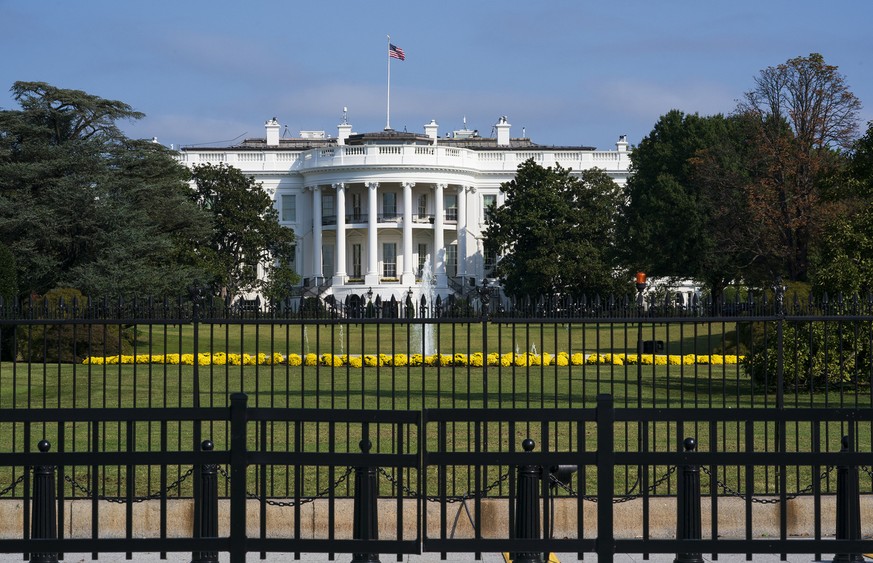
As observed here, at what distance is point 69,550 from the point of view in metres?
6.32

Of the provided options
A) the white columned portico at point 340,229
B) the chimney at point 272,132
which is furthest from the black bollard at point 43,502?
the chimney at point 272,132

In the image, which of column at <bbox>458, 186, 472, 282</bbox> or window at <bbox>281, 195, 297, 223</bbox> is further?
window at <bbox>281, 195, 297, 223</bbox>

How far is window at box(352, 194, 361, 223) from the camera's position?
7535cm

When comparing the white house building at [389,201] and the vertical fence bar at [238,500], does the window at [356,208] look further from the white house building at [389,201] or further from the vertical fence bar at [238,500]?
the vertical fence bar at [238,500]

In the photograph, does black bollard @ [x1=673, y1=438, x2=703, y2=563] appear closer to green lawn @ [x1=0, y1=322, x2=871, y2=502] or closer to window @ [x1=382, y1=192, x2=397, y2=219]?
green lawn @ [x1=0, y1=322, x2=871, y2=502]

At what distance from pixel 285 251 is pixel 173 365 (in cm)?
3139

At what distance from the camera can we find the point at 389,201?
2968 inches

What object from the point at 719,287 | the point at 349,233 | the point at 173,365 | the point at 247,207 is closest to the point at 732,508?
the point at 173,365

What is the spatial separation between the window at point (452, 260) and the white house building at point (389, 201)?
61 mm

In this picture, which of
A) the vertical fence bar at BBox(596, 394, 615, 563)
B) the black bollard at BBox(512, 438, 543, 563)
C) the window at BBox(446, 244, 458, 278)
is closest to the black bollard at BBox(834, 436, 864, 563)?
the vertical fence bar at BBox(596, 394, 615, 563)

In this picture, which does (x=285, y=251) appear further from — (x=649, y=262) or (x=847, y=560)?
(x=847, y=560)

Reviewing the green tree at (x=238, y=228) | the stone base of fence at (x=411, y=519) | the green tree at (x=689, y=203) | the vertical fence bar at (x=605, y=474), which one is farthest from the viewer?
the green tree at (x=238, y=228)

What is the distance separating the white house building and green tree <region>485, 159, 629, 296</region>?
13.3 metres

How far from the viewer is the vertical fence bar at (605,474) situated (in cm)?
611
